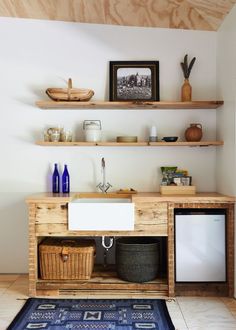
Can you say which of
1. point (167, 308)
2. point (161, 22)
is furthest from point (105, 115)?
point (167, 308)

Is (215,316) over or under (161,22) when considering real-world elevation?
under

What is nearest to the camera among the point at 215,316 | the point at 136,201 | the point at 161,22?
the point at 215,316

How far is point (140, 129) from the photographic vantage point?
4020 millimetres

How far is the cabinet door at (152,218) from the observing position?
11.0 ft

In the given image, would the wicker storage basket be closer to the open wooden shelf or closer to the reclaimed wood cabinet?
the reclaimed wood cabinet

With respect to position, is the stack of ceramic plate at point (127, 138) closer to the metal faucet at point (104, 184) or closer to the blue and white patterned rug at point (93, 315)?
the metal faucet at point (104, 184)

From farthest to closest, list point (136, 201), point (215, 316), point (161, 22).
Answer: point (161, 22), point (136, 201), point (215, 316)

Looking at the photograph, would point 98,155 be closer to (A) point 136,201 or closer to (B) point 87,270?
(A) point 136,201

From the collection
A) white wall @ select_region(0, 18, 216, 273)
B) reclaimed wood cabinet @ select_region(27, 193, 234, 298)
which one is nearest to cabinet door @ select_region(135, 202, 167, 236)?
reclaimed wood cabinet @ select_region(27, 193, 234, 298)

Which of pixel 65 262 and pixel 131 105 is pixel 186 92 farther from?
pixel 65 262

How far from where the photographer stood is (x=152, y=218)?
3.35 m

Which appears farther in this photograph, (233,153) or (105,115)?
(105,115)

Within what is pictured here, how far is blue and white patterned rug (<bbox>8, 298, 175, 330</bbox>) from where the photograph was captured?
9.01 ft

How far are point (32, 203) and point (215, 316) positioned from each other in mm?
1751
